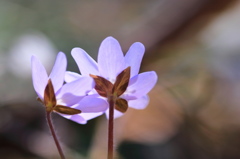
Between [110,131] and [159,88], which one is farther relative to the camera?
[159,88]

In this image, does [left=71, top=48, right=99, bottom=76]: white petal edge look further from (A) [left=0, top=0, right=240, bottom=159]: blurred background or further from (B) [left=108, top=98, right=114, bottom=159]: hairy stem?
(A) [left=0, top=0, right=240, bottom=159]: blurred background

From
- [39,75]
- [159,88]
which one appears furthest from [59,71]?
[159,88]

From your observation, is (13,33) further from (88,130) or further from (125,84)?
(125,84)

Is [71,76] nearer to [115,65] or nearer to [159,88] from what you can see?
[115,65]

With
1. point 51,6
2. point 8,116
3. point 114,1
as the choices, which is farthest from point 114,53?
point 114,1

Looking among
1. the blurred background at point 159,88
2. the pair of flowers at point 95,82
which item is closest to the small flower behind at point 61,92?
the pair of flowers at point 95,82

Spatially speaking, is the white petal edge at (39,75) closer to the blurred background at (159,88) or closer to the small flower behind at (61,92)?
the small flower behind at (61,92)
